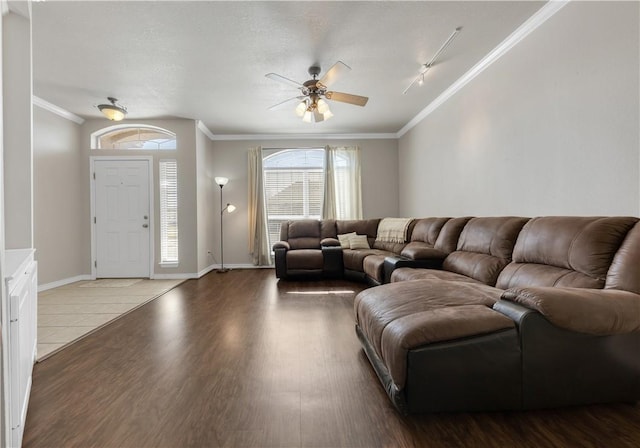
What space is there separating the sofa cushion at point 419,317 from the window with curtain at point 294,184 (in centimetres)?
438

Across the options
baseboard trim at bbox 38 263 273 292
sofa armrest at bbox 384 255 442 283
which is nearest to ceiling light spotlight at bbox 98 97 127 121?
baseboard trim at bbox 38 263 273 292

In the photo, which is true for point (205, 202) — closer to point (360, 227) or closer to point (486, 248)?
point (360, 227)

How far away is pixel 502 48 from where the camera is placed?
3152 millimetres

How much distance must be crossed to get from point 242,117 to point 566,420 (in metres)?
5.22

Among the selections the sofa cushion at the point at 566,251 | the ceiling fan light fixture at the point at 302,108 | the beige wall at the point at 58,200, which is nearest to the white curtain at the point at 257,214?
the beige wall at the point at 58,200

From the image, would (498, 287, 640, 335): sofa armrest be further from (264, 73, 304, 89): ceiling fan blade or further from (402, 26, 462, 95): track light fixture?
(264, 73, 304, 89): ceiling fan blade

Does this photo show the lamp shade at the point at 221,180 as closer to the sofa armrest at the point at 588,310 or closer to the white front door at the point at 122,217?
the white front door at the point at 122,217

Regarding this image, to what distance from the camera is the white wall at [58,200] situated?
14.8 ft

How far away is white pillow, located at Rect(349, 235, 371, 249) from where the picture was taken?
5.36m

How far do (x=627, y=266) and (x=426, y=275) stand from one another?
145cm

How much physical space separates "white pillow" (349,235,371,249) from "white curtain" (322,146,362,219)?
3.18 ft

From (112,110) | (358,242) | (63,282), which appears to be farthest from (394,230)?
(63,282)

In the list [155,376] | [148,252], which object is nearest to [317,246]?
[148,252]

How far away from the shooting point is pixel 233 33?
284cm
